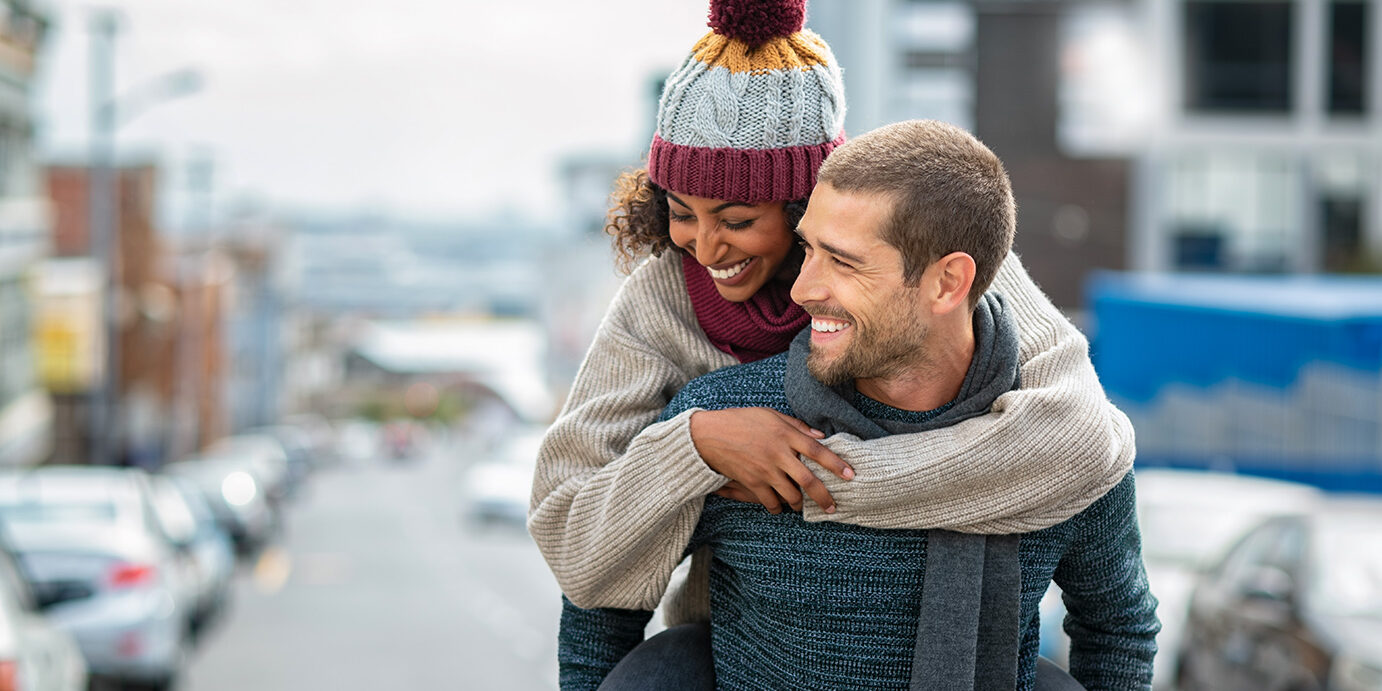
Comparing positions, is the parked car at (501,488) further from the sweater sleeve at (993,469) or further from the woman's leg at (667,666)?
the sweater sleeve at (993,469)

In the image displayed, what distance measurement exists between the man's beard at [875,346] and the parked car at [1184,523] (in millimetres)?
7987

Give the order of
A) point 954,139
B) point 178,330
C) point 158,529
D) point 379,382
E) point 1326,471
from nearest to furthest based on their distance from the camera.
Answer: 1. point 954,139
2. point 158,529
3. point 1326,471
4. point 178,330
5. point 379,382

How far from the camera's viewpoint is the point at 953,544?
7.85 feet

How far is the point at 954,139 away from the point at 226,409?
7072cm

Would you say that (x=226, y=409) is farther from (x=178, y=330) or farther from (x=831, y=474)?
(x=831, y=474)

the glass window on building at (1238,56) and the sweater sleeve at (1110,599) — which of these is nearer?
the sweater sleeve at (1110,599)

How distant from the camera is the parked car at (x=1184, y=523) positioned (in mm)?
10500

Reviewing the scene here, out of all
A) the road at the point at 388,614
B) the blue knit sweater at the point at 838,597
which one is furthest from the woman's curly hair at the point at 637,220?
the road at the point at 388,614

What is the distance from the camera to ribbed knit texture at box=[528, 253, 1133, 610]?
2371mm

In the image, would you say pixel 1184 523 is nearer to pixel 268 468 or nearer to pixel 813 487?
A: pixel 813 487

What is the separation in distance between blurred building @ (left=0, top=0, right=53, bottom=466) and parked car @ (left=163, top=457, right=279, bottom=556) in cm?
323

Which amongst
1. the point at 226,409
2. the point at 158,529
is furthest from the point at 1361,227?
the point at 226,409

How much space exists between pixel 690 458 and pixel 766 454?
0.44 feet

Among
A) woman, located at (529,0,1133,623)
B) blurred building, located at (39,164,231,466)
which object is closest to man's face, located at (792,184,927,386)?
woman, located at (529,0,1133,623)
